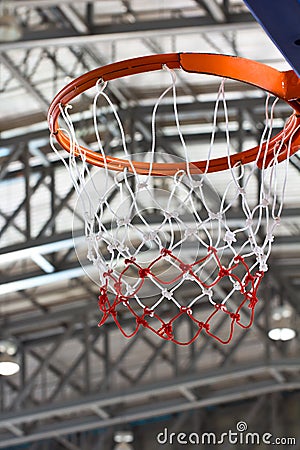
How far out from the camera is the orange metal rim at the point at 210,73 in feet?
17.0

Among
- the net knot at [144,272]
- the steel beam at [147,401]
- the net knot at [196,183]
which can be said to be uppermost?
the steel beam at [147,401]

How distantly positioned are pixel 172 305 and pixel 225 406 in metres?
3.05

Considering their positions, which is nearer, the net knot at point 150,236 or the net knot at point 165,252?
the net knot at point 165,252

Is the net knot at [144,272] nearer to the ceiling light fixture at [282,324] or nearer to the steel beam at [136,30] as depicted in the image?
the steel beam at [136,30]

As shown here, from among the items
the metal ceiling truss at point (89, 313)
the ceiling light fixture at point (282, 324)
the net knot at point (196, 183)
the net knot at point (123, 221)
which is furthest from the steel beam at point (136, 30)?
the ceiling light fixture at point (282, 324)

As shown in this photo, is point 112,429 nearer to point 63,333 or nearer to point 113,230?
point 63,333

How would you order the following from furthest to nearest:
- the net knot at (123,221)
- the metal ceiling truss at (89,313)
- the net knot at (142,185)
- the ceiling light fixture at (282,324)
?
1. the ceiling light fixture at (282,324)
2. the metal ceiling truss at (89,313)
3. the net knot at (123,221)
4. the net knot at (142,185)

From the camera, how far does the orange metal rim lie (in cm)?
517

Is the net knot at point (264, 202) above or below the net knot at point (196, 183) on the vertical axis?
below

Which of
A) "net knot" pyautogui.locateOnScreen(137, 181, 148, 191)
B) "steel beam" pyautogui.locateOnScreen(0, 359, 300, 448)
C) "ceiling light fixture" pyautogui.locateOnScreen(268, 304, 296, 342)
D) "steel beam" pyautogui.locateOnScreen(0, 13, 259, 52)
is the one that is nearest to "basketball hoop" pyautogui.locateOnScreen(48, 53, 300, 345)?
"net knot" pyautogui.locateOnScreen(137, 181, 148, 191)

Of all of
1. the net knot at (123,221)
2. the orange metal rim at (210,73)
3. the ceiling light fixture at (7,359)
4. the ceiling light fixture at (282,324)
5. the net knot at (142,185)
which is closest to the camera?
the orange metal rim at (210,73)

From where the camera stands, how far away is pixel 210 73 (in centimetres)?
521

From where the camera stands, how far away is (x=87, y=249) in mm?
6168

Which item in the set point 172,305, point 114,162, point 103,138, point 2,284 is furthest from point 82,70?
point 114,162
